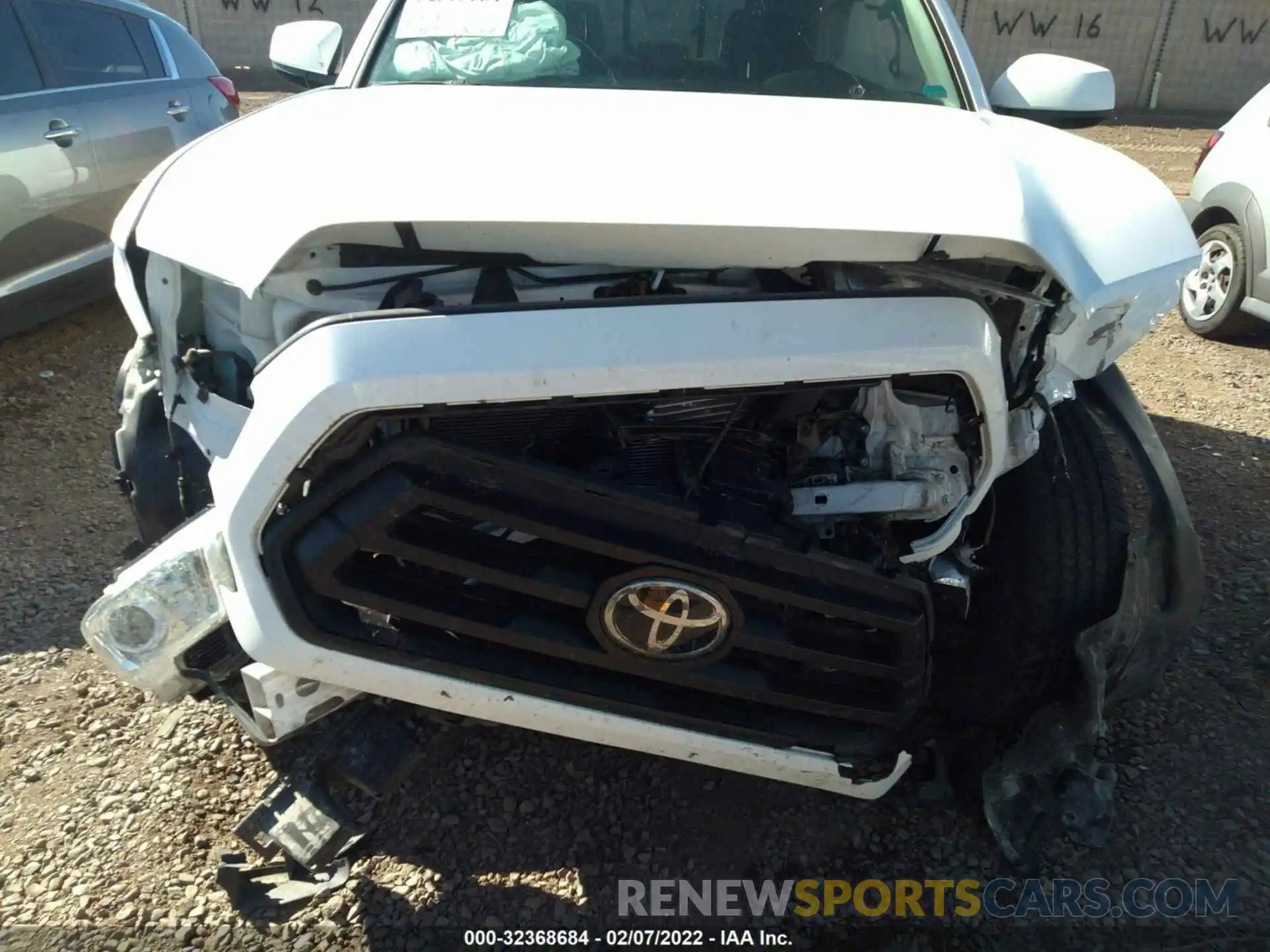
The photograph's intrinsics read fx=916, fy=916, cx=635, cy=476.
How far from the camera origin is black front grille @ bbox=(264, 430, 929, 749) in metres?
1.63

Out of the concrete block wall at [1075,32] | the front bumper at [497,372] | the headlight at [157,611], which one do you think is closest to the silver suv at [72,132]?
the headlight at [157,611]

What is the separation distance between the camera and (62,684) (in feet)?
8.84

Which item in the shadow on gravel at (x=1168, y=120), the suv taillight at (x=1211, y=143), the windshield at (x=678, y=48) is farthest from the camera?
the shadow on gravel at (x=1168, y=120)

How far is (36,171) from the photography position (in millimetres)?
4379

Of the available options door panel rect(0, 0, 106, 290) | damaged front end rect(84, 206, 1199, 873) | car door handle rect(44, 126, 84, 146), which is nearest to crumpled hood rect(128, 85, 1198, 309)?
damaged front end rect(84, 206, 1199, 873)

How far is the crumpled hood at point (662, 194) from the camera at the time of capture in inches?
64.1

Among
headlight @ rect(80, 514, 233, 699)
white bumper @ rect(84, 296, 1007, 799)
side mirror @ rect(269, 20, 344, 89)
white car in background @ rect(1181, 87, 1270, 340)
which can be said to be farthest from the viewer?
white car in background @ rect(1181, 87, 1270, 340)

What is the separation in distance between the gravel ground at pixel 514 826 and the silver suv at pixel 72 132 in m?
2.12

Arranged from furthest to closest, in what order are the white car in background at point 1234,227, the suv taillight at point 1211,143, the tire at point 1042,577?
the suv taillight at point 1211,143 < the white car in background at point 1234,227 < the tire at point 1042,577

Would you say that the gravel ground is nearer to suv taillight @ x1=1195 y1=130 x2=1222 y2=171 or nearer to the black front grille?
the black front grille

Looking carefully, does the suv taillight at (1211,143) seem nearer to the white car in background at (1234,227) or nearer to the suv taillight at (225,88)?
the white car in background at (1234,227)

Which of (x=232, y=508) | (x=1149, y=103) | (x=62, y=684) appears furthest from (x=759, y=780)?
(x=1149, y=103)

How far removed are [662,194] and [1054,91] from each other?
1762 millimetres

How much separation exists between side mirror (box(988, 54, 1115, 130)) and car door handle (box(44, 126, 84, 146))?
429 centimetres
